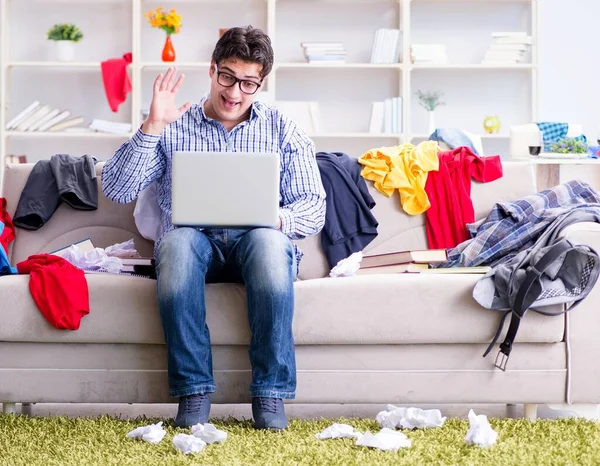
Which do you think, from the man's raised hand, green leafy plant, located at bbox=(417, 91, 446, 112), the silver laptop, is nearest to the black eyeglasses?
the man's raised hand

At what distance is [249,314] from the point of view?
7.64ft

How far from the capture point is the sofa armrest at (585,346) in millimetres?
2447

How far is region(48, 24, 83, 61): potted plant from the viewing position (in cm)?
558

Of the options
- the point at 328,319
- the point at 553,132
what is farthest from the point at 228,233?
the point at 553,132

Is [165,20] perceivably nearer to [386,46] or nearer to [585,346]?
[386,46]

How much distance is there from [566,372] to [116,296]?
1.21 m

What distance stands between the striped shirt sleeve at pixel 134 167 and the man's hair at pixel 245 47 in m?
0.30

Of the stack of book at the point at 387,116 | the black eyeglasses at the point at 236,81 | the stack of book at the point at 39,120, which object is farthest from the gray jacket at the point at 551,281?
the stack of book at the point at 39,120

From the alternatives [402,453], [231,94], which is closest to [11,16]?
[231,94]

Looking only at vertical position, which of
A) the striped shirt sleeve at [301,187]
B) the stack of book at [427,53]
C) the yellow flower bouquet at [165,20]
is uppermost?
the yellow flower bouquet at [165,20]

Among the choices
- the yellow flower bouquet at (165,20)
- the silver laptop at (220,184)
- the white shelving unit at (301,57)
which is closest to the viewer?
the silver laptop at (220,184)

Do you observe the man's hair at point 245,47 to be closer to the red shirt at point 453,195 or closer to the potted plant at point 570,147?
the red shirt at point 453,195

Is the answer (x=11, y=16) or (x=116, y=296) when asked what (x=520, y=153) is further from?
(x=11, y=16)

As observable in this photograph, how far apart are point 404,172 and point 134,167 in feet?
3.18
